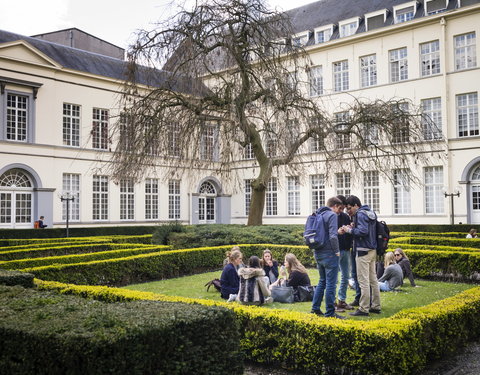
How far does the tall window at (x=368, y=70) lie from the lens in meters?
30.6

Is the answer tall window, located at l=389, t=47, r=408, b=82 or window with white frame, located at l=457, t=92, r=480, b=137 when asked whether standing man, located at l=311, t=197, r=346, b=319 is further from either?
tall window, located at l=389, t=47, r=408, b=82

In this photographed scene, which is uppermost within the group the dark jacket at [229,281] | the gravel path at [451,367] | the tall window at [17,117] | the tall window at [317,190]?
the tall window at [17,117]

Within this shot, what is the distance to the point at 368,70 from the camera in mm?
30750

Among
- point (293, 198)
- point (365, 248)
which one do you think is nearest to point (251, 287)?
point (365, 248)

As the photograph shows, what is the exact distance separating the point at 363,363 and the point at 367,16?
2917 cm

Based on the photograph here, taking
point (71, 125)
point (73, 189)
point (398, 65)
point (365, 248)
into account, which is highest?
point (398, 65)

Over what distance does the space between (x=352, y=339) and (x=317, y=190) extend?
27.5m

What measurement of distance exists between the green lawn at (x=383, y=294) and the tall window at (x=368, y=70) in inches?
797

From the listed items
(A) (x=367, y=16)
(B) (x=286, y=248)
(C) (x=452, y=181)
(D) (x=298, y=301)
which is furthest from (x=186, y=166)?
(A) (x=367, y=16)

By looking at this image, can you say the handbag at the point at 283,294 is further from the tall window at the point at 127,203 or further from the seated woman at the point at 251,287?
the tall window at the point at 127,203

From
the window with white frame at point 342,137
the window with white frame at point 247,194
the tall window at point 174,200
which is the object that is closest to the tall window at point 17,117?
the tall window at point 174,200

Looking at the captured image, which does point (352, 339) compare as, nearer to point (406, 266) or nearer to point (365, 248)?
point (365, 248)

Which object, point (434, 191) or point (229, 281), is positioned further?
point (434, 191)

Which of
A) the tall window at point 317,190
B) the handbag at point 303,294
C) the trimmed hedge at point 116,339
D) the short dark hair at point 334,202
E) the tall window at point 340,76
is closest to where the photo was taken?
the trimmed hedge at point 116,339
